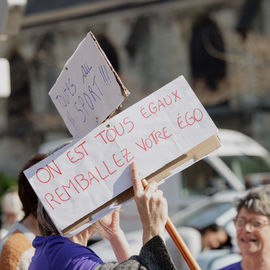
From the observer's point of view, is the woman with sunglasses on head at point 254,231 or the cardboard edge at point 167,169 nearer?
the cardboard edge at point 167,169

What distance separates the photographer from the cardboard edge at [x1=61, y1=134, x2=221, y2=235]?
2.90m

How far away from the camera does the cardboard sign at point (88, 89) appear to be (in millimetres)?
2891

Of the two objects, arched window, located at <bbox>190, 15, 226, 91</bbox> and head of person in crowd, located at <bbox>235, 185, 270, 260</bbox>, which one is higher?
arched window, located at <bbox>190, 15, 226, 91</bbox>

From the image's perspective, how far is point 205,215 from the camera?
26.6 feet

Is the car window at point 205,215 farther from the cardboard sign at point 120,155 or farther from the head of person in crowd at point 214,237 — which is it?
the cardboard sign at point 120,155

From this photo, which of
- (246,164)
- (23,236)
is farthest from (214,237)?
(246,164)

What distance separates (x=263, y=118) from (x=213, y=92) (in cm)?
185

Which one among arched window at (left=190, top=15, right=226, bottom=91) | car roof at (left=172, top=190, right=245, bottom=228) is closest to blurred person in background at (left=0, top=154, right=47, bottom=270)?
car roof at (left=172, top=190, right=245, bottom=228)

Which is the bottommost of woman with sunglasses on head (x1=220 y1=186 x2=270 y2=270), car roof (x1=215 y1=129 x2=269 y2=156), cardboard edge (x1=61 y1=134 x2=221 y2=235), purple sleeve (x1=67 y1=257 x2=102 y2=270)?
woman with sunglasses on head (x1=220 y1=186 x2=270 y2=270)

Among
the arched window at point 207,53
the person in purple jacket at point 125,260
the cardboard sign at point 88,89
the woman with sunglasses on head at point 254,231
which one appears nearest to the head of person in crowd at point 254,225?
the woman with sunglasses on head at point 254,231

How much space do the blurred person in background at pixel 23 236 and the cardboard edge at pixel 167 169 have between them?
84cm

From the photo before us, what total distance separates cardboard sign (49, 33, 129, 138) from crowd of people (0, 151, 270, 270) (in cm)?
26

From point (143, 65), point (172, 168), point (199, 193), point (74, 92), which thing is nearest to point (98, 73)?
point (74, 92)

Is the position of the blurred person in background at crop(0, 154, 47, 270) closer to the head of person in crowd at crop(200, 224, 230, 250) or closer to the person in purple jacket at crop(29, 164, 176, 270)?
the person in purple jacket at crop(29, 164, 176, 270)
